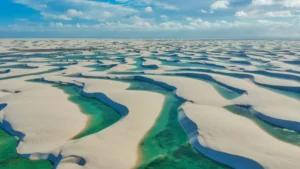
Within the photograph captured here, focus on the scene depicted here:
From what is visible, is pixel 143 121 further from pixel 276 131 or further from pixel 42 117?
pixel 276 131

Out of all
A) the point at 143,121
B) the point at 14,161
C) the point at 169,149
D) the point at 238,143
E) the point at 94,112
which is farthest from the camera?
the point at 94,112

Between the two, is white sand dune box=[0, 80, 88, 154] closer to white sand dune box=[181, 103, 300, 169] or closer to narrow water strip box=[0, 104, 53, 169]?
narrow water strip box=[0, 104, 53, 169]

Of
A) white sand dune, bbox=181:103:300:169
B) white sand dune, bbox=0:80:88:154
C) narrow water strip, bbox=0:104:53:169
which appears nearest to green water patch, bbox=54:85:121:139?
white sand dune, bbox=0:80:88:154

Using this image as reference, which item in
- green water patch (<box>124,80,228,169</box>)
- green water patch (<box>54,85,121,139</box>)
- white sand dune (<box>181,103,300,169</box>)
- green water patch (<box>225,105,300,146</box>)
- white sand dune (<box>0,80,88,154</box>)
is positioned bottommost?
green water patch (<box>54,85,121,139</box>)

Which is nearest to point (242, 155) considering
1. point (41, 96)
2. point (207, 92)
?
point (207, 92)

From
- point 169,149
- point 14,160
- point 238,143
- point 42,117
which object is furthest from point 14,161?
point 238,143

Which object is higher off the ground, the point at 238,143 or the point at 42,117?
the point at 238,143

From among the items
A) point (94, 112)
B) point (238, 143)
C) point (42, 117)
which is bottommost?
point (94, 112)
